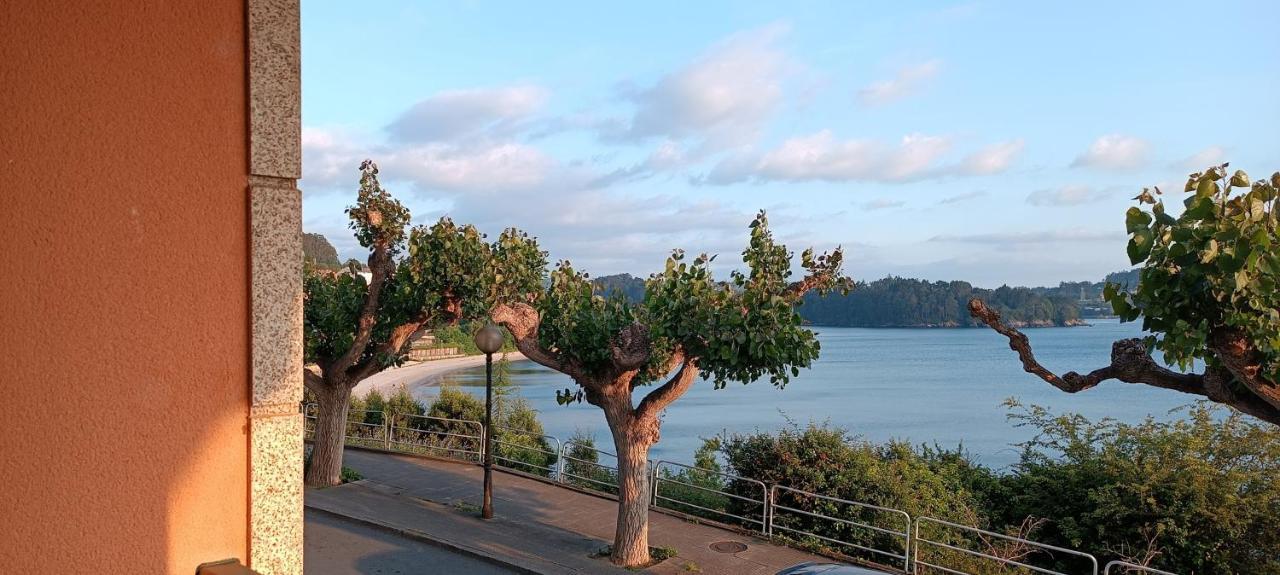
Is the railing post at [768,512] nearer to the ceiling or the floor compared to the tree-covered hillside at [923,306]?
nearer to the floor

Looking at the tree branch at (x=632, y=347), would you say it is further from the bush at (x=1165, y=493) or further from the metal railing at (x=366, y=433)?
the metal railing at (x=366, y=433)

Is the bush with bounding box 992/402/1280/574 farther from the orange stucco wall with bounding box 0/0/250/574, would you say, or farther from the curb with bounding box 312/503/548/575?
the orange stucco wall with bounding box 0/0/250/574

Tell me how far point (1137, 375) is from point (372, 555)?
9274 millimetres

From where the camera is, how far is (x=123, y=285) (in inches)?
110

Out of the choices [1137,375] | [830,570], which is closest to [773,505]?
[830,570]

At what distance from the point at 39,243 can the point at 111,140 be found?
39 centimetres

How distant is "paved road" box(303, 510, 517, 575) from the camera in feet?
35.6

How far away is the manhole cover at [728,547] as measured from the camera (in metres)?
11.9

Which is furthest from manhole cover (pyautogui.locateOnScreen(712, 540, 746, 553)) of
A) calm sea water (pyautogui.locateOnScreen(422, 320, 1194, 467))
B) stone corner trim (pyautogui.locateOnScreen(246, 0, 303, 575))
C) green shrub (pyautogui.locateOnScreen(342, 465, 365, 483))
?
stone corner trim (pyautogui.locateOnScreen(246, 0, 303, 575))

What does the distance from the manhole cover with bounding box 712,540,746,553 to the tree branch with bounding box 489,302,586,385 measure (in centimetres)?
306

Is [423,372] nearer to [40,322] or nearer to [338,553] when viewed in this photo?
[338,553]

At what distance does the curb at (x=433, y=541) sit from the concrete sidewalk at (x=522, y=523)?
18 millimetres

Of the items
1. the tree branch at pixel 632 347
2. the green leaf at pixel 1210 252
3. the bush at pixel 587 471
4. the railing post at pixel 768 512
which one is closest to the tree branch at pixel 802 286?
the tree branch at pixel 632 347

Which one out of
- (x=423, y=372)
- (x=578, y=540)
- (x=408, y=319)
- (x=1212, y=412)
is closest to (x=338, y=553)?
(x=578, y=540)
